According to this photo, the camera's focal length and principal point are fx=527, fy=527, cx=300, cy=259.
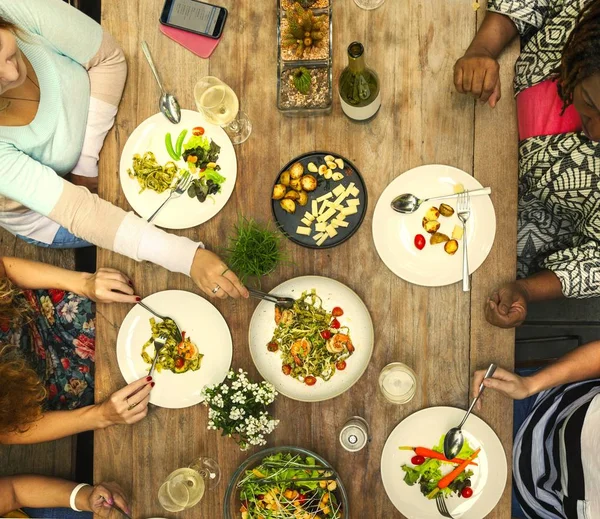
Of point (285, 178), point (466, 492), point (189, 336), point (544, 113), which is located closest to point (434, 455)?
point (466, 492)

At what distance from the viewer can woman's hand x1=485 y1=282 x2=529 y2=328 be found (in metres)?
1.45

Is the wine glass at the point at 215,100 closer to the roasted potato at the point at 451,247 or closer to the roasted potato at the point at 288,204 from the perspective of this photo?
the roasted potato at the point at 288,204

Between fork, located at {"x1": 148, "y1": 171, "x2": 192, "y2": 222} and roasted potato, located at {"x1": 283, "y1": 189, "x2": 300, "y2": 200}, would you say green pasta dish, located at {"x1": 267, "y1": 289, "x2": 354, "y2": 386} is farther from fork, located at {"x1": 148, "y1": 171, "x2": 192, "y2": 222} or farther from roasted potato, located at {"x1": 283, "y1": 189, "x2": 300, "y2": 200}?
fork, located at {"x1": 148, "y1": 171, "x2": 192, "y2": 222}

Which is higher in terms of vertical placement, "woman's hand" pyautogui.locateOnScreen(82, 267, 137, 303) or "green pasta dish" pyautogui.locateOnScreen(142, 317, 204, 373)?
"woman's hand" pyautogui.locateOnScreen(82, 267, 137, 303)

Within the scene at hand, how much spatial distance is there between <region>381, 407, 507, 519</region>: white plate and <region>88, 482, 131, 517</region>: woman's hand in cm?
78

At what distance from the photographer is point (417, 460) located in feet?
4.89

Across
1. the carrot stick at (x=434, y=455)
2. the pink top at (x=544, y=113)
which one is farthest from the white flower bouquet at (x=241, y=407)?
the pink top at (x=544, y=113)

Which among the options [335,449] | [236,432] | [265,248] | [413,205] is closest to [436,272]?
[413,205]

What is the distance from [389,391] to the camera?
149cm

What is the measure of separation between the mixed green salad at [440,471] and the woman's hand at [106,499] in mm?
840

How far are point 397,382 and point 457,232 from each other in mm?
455

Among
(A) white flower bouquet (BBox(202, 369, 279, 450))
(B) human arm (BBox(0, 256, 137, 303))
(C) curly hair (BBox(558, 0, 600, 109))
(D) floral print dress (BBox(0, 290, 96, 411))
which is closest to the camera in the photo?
(C) curly hair (BBox(558, 0, 600, 109))

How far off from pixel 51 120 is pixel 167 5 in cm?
50

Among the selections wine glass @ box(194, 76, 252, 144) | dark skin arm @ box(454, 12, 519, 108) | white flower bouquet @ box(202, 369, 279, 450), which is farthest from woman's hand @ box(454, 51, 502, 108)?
white flower bouquet @ box(202, 369, 279, 450)
